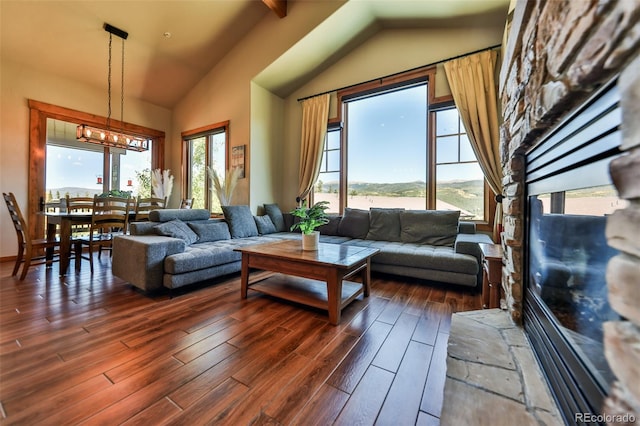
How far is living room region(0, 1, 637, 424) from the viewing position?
3.63m

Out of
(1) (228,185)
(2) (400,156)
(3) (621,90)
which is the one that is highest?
(2) (400,156)

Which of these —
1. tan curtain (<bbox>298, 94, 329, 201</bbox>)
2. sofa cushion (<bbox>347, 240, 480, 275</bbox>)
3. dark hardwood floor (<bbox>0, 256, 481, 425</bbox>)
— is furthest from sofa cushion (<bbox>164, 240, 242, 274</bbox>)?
tan curtain (<bbox>298, 94, 329, 201</bbox>)

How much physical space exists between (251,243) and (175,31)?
3.67 metres

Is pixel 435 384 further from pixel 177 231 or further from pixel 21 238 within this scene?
pixel 21 238

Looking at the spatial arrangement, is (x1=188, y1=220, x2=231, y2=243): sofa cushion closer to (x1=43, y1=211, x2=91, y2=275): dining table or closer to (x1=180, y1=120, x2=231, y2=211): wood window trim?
(x1=43, y1=211, x2=91, y2=275): dining table

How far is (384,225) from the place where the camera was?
12.4 ft

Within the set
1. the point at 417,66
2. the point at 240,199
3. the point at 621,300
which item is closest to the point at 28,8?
the point at 240,199

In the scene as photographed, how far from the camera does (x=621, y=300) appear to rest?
0.56 m

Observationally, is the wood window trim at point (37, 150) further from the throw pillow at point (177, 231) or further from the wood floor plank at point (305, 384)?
the wood floor plank at point (305, 384)

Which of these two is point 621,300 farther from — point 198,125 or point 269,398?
point 198,125

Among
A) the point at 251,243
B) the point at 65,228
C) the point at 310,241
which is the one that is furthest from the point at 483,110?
the point at 65,228

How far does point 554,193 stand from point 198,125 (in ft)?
19.3

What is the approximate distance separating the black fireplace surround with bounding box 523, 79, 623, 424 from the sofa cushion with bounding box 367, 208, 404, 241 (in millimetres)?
2443

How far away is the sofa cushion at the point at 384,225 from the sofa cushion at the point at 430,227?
3.3 inches
